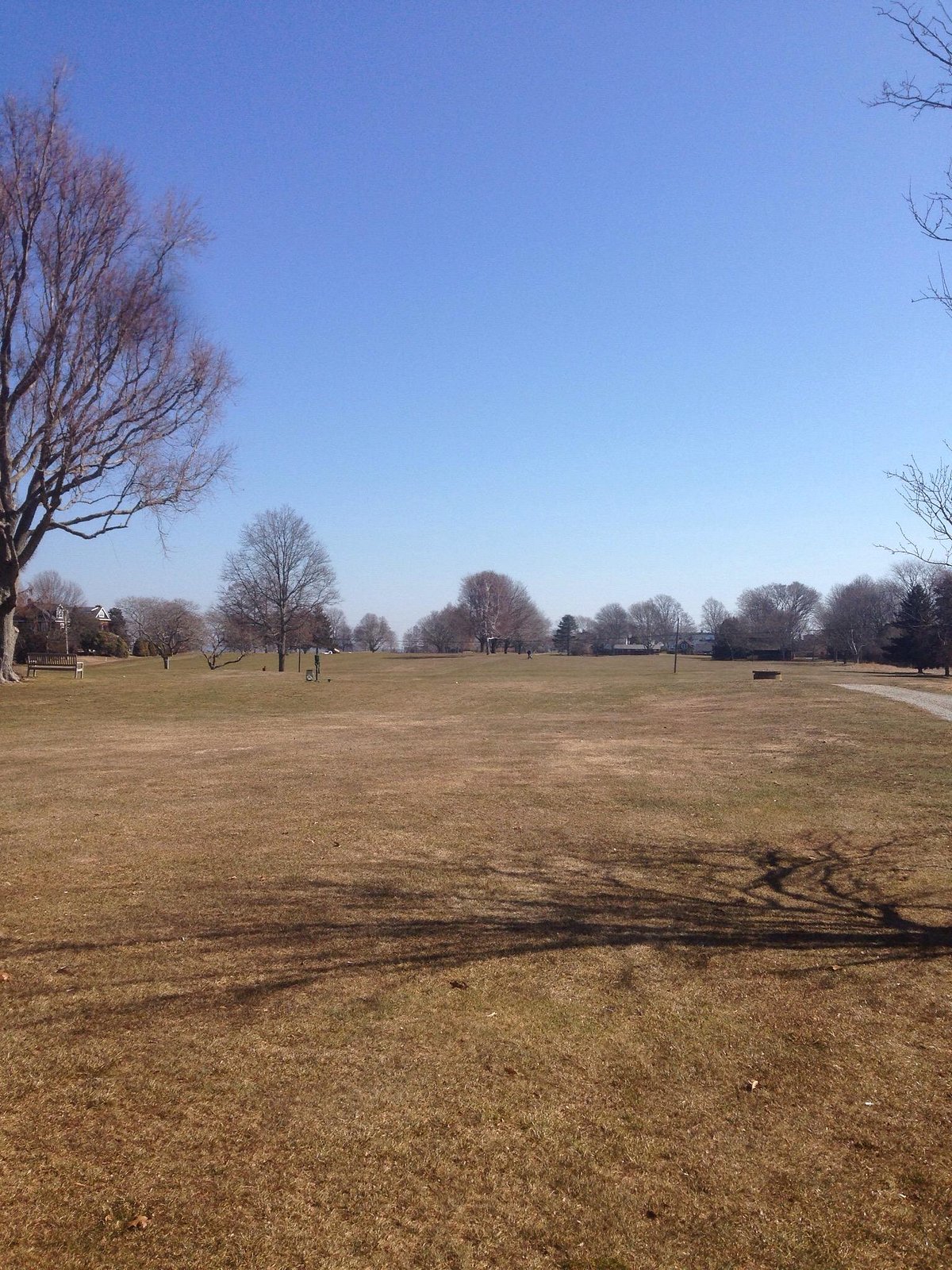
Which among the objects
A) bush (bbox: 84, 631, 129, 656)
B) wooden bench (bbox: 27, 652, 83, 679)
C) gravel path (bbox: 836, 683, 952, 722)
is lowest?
gravel path (bbox: 836, 683, 952, 722)

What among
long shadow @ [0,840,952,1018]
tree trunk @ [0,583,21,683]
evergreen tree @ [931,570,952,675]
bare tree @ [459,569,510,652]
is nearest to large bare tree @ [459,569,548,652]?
bare tree @ [459,569,510,652]

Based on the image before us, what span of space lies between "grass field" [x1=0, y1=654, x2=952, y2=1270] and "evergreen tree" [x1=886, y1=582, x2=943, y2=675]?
5040 cm

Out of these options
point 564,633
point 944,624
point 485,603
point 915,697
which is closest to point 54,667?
point 915,697

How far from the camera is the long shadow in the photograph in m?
5.20

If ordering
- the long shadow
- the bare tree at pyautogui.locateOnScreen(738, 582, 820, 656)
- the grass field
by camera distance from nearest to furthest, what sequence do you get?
the grass field
the long shadow
the bare tree at pyautogui.locateOnScreen(738, 582, 820, 656)

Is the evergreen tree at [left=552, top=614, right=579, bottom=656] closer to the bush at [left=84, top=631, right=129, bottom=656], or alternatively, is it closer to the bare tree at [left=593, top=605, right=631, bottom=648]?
the bare tree at [left=593, top=605, right=631, bottom=648]

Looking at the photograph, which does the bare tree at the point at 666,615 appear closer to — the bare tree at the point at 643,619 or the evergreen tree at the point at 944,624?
the bare tree at the point at 643,619

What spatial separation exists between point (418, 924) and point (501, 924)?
0.58 meters

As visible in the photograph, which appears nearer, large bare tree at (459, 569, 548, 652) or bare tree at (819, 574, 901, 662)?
bare tree at (819, 574, 901, 662)

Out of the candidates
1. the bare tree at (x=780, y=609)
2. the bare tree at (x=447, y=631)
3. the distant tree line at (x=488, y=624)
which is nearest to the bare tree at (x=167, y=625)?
the distant tree line at (x=488, y=624)

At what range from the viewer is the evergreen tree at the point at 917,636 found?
2202 inches

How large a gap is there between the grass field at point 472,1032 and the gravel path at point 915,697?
1583cm

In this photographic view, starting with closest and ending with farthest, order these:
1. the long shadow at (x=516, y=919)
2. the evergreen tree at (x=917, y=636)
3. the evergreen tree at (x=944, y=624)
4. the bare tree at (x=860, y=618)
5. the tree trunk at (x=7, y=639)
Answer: the long shadow at (x=516, y=919), the tree trunk at (x=7, y=639), the evergreen tree at (x=944, y=624), the evergreen tree at (x=917, y=636), the bare tree at (x=860, y=618)

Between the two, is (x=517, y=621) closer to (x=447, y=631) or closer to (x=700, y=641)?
(x=447, y=631)
